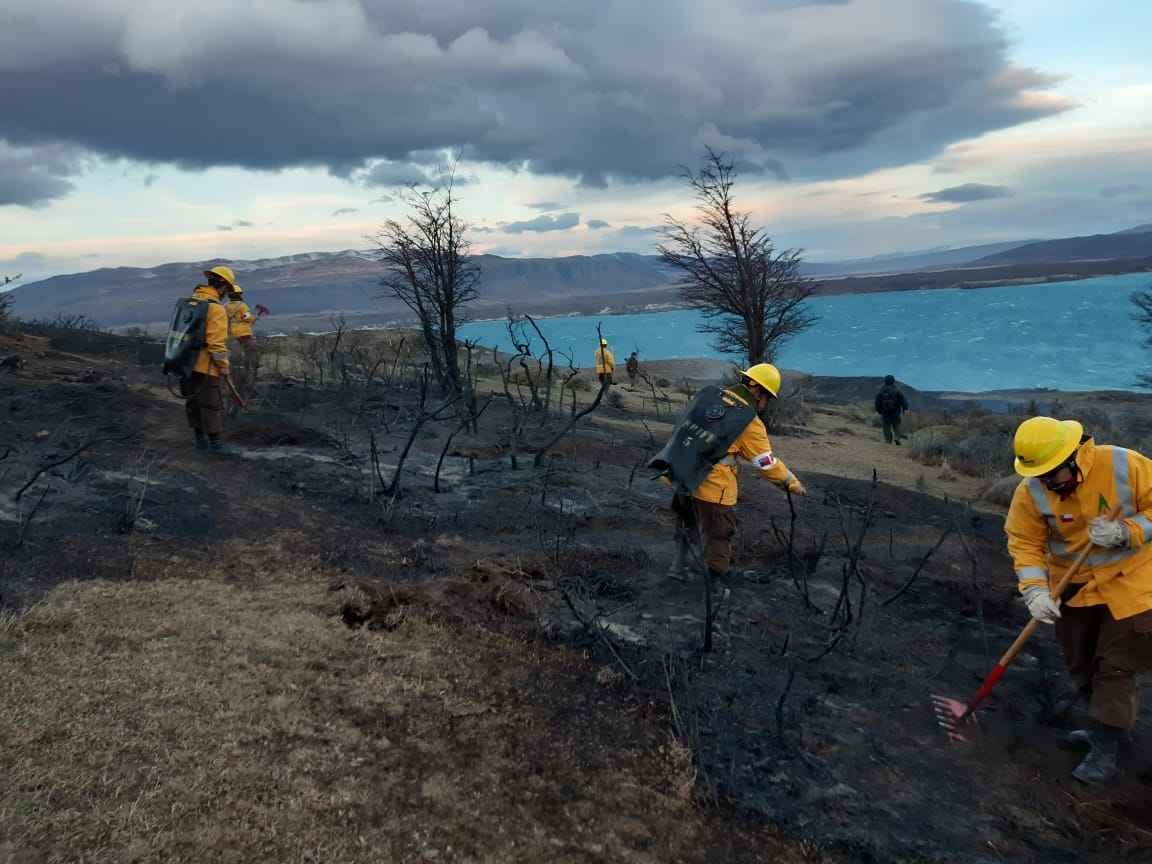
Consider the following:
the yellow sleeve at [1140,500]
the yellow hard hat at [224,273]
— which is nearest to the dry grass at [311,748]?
Answer: the yellow sleeve at [1140,500]

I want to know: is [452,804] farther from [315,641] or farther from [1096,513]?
[1096,513]

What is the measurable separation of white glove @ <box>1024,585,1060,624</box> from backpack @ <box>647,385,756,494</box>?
1.86m

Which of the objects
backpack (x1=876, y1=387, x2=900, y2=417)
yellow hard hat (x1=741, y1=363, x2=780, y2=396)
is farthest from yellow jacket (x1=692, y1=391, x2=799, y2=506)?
backpack (x1=876, y1=387, x2=900, y2=417)

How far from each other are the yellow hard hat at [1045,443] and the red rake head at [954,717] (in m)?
1.34

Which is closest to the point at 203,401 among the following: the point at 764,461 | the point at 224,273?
the point at 224,273

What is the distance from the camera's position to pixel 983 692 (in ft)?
12.7

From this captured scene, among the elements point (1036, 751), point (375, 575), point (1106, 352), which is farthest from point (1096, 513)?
point (1106, 352)

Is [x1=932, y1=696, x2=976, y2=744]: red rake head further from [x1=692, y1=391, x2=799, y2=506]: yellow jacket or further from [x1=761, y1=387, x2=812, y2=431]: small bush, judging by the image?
[x1=761, y1=387, x2=812, y2=431]: small bush

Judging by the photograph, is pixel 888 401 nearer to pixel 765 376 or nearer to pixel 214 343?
pixel 765 376

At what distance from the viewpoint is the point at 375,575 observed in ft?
17.5

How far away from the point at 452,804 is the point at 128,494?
4.38m

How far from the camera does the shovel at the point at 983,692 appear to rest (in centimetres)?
355

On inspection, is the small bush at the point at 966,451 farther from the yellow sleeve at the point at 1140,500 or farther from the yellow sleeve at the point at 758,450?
the yellow sleeve at the point at 1140,500

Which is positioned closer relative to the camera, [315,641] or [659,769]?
[659,769]
